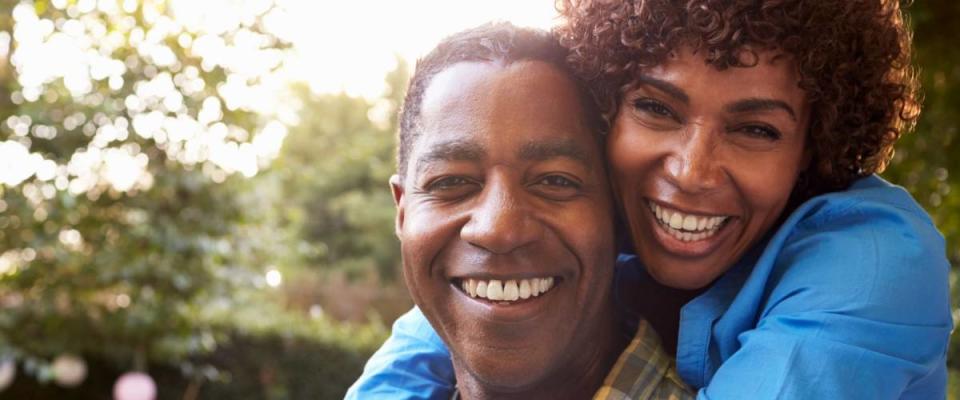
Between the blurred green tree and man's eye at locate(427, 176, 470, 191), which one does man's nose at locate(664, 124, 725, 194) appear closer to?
man's eye at locate(427, 176, 470, 191)

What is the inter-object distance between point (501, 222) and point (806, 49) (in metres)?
0.66

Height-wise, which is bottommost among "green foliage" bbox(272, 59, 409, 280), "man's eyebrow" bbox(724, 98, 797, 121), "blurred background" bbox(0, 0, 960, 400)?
"green foliage" bbox(272, 59, 409, 280)

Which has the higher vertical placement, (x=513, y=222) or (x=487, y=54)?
(x=487, y=54)

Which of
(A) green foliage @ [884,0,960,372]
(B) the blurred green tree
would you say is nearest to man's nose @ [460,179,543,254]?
(A) green foliage @ [884,0,960,372]

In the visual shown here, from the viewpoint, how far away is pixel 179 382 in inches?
436

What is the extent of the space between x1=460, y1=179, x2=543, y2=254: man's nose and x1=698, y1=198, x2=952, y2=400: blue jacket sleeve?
0.43 meters

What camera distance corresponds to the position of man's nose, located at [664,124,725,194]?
6.79 feet

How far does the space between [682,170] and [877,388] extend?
54 centimetres

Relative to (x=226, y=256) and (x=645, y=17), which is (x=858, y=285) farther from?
(x=226, y=256)

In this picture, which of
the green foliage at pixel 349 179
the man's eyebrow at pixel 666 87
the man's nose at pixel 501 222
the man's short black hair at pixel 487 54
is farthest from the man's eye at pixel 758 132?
the green foliage at pixel 349 179

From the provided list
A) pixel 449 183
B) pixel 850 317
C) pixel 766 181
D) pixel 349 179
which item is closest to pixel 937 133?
pixel 766 181

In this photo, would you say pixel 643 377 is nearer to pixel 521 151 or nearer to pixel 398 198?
pixel 521 151

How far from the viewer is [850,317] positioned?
1.84 meters

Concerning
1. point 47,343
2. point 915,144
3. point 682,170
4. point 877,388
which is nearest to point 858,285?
point 877,388
